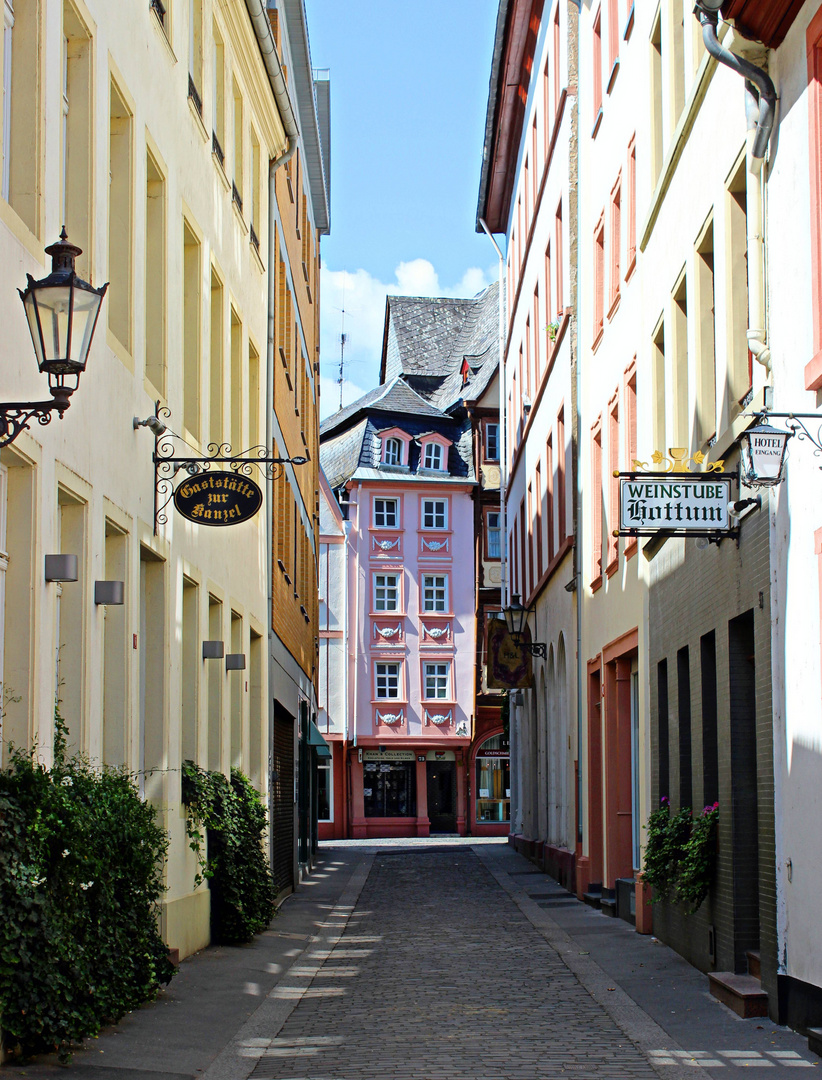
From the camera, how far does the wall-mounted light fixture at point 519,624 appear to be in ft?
90.9

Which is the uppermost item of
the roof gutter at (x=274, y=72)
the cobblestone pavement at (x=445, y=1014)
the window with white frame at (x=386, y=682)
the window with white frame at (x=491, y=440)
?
the window with white frame at (x=491, y=440)

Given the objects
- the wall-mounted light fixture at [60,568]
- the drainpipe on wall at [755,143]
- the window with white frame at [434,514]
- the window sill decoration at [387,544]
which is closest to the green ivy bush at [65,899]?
the wall-mounted light fixture at [60,568]

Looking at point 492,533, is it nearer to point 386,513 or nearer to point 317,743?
point 386,513

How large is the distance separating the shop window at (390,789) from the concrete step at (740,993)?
3974cm

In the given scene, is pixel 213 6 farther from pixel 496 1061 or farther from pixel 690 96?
pixel 496 1061

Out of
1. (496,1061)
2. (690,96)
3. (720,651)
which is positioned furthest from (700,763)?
(690,96)

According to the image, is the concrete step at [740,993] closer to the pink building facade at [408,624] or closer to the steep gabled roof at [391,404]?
the pink building facade at [408,624]

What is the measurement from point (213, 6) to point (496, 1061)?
1138cm

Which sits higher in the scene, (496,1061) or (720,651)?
(720,651)

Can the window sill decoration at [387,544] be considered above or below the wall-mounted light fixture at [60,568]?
above

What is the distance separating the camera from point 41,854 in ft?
24.0

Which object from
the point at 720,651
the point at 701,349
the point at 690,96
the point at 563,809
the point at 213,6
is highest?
the point at 213,6

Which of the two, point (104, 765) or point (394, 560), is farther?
point (394, 560)

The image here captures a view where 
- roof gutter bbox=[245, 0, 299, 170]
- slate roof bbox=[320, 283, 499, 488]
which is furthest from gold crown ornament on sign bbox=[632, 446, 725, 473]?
slate roof bbox=[320, 283, 499, 488]
